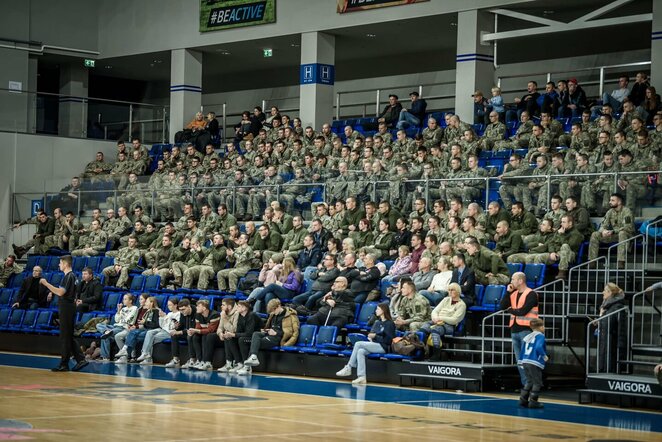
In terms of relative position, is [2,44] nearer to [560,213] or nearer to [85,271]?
[85,271]

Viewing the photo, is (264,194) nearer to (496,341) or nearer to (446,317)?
(446,317)

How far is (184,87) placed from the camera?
32156 mm

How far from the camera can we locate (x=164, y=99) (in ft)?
129

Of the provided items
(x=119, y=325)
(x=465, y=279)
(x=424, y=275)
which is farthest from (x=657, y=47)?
(x=119, y=325)

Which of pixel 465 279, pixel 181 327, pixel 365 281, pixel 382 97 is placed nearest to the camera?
pixel 465 279

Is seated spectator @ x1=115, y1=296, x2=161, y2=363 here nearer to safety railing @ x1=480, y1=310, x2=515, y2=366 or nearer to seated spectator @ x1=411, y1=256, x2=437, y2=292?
seated spectator @ x1=411, y1=256, x2=437, y2=292

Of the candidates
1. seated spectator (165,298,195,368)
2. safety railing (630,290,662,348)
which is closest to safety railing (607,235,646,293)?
safety railing (630,290,662,348)

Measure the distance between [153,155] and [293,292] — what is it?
11864 mm

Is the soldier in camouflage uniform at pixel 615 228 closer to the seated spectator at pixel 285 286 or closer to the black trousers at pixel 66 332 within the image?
the seated spectator at pixel 285 286

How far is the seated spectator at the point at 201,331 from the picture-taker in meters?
18.9

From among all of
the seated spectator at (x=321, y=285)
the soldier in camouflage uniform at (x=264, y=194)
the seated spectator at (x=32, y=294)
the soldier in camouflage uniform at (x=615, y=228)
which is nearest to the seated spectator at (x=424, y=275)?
the seated spectator at (x=321, y=285)

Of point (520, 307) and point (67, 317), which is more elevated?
point (520, 307)

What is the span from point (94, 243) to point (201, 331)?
701 cm

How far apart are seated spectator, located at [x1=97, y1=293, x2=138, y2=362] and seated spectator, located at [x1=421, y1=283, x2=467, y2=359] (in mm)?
6238
